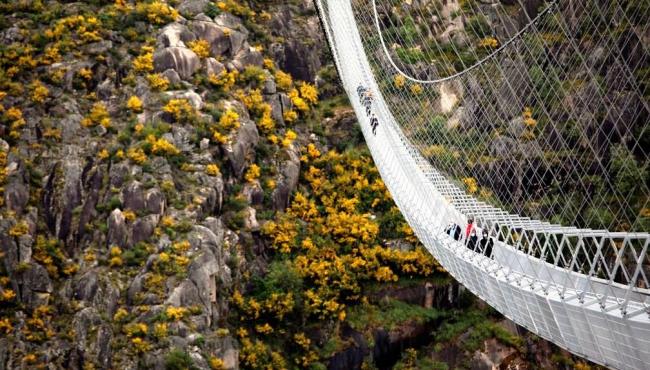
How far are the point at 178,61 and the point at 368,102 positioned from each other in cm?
553

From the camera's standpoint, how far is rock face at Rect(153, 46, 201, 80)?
2528 cm

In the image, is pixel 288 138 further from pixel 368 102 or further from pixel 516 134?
pixel 516 134

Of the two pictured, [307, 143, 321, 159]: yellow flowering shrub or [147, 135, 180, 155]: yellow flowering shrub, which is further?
[307, 143, 321, 159]: yellow flowering shrub

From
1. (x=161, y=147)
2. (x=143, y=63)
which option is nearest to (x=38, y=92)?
(x=143, y=63)

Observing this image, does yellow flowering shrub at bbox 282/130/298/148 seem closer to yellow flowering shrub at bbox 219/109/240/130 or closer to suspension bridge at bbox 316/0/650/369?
yellow flowering shrub at bbox 219/109/240/130

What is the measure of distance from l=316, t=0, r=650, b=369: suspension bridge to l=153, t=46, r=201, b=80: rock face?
326 cm

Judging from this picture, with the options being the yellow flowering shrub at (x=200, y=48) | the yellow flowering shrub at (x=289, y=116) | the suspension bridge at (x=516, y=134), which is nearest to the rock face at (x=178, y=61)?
the yellow flowering shrub at (x=200, y=48)

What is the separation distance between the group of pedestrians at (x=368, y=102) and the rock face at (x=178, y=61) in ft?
14.5

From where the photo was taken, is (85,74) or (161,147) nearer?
(161,147)

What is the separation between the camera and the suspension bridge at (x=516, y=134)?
14.0 m

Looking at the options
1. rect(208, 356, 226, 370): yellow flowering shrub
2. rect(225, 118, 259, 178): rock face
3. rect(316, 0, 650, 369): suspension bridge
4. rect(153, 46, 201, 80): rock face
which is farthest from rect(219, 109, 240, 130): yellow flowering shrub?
rect(208, 356, 226, 370): yellow flowering shrub

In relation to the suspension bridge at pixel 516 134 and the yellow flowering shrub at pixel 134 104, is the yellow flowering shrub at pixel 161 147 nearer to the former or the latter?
the yellow flowering shrub at pixel 134 104

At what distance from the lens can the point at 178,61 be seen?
25.4 m

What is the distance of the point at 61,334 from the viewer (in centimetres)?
2034
